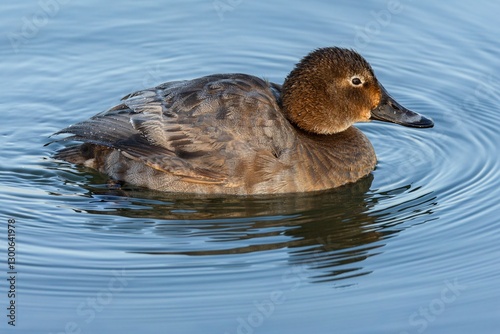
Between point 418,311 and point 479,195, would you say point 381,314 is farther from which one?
point 479,195

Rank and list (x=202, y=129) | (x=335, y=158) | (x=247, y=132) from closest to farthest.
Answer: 1. (x=247, y=132)
2. (x=202, y=129)
3. (x=335, y=158)

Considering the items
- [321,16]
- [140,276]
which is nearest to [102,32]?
[321,16]

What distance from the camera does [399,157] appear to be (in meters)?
11.4

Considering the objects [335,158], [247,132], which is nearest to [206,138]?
[247,132]

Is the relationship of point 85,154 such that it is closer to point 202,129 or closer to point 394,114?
point 202,129

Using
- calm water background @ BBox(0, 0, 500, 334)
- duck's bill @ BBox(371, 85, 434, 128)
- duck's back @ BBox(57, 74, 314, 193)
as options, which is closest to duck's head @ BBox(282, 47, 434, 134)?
duck's bill @ BBox(371, 85, 434, 128)

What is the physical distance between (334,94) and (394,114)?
2.40 ft

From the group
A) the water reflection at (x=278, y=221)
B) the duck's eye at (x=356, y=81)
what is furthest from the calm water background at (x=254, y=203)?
the duck's eye at (x=356, y=81)

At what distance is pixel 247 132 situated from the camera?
10.0 metres

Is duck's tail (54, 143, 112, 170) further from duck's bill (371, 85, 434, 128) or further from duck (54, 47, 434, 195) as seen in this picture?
duck's bill (371, 85, 434, 128)

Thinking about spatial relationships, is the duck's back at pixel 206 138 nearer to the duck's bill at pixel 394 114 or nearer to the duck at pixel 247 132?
the duck at pixel 247 132

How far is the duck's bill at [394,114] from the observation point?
35.6 ft

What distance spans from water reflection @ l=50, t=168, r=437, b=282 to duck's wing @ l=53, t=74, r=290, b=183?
1.24 ft

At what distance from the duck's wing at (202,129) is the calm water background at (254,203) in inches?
15.9
